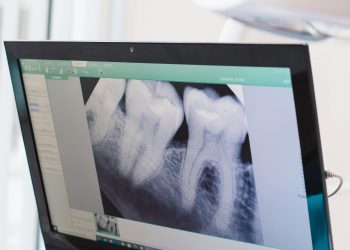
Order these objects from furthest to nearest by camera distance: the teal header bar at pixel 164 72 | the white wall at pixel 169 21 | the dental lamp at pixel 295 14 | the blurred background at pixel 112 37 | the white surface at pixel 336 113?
the white wall at pixel 169 21 < the white surface at pixel 336 113 < the blurred background at pixel 112 37 < the teal header bar at pixel 164 72 < the dental lamp at pixel 295 14

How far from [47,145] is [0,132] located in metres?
0.29

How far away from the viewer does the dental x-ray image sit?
2.07 feet

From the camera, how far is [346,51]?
1.17 metres

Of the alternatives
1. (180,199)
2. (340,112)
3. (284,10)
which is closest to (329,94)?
(340,112)

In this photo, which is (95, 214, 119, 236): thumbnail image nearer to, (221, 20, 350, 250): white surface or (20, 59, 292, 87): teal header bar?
(20, 59, 292, 87): teal header bar

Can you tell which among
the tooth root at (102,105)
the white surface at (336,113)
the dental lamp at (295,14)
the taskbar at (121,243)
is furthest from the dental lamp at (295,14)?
the white surface at (336,113)

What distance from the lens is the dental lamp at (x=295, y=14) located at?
1.34 feet

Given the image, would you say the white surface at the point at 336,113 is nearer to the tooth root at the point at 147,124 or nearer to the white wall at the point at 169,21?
the white wall at the point at 169,21

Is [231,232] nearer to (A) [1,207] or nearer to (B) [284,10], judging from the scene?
(B) [284,10]

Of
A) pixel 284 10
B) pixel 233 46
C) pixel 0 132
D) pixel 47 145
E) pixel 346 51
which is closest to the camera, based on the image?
pixel 284 10

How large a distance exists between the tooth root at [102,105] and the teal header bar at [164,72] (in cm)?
1

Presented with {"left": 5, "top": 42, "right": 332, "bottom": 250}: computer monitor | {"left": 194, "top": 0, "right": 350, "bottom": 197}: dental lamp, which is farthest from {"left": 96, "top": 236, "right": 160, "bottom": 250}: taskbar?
{"left": 194, "top": 0, "right": 350, "bottom": 197}: dental lamp

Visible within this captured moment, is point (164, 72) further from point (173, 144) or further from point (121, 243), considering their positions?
point (121, 243)

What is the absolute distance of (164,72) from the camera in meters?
0.65
